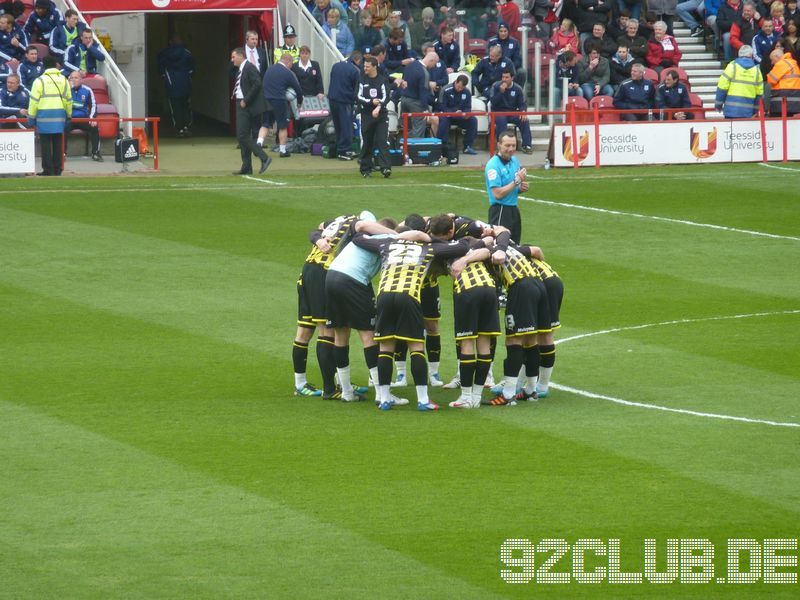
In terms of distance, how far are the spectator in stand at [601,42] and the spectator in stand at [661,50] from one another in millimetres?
995

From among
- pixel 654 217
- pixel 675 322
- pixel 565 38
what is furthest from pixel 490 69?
pixel 675 322

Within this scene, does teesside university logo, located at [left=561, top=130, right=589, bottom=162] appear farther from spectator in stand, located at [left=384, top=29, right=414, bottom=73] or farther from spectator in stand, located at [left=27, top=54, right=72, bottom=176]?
spectator in stand, located at [left=27, top=54, right=72, bottom=176]

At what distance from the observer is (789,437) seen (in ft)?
40.1

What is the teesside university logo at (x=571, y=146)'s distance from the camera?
30656mm

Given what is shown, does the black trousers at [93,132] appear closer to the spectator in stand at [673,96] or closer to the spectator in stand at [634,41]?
the spectator in stand at [673,96]

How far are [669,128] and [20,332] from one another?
57.9 feet

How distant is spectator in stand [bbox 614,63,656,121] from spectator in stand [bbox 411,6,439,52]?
5627 mm

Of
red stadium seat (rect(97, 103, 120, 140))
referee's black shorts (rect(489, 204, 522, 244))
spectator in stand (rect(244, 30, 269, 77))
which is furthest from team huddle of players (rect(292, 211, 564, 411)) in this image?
red stadium seat (rect(97, 103, 120, 140))

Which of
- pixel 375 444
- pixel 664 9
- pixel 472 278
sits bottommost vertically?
pixel 375 444

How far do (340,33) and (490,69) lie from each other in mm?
4341

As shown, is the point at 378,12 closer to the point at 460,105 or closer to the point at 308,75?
the point at 308,75

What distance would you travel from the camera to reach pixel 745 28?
37781 millimetres

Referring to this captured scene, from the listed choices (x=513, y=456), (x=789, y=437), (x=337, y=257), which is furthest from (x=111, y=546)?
(x=789, y=437)

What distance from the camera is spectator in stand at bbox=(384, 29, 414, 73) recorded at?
34594 millimetres
